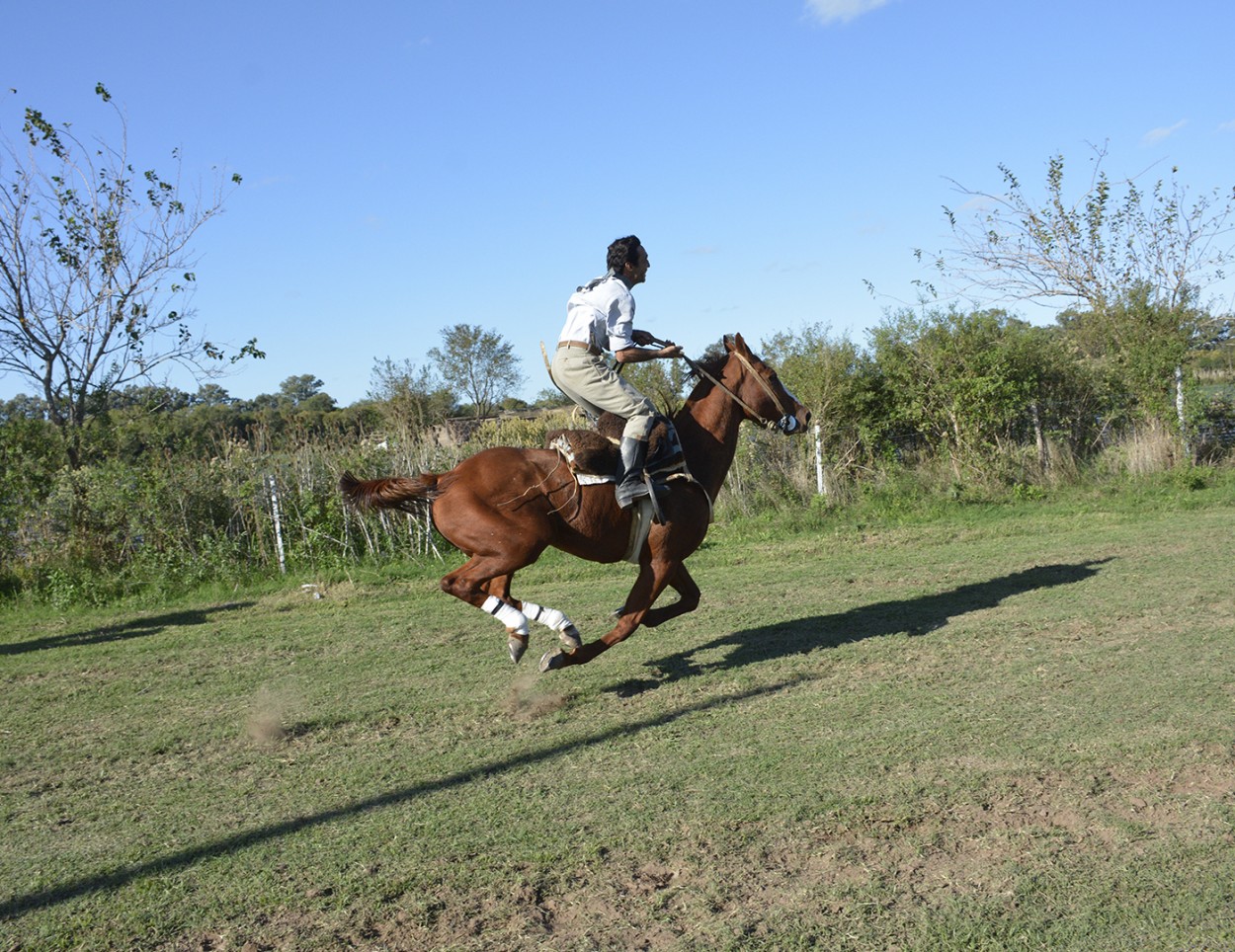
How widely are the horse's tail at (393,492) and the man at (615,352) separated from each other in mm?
1255

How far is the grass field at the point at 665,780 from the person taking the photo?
13.4ft

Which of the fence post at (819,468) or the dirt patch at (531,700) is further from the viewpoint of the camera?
the fence post at (819,468)

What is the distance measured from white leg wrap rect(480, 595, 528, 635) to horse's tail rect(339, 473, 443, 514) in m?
0.91

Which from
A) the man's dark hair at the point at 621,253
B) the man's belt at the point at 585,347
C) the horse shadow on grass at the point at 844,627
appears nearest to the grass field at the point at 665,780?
the horse shadow on grass at the point at 844,627

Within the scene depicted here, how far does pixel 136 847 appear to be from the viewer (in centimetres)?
502

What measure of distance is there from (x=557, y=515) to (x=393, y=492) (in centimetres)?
128

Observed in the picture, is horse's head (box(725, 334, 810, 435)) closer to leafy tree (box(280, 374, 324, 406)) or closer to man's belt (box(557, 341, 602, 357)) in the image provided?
man's belt (box(557, 341, 602, 357))

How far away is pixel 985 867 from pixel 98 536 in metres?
13.5

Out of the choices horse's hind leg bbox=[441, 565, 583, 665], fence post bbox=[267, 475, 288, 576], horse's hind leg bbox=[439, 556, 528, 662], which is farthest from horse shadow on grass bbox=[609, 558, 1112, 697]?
fence post bbox=[267, 475, 288, 576]

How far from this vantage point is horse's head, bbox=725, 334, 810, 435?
8633 millimetres

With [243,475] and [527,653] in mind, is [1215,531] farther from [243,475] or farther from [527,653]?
[243,475]

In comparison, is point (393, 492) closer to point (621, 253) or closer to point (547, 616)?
point (547, 616)

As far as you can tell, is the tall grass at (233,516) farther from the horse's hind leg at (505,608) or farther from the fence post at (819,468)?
the horse's hind leg at (505,608)

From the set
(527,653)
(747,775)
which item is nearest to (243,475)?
(527,653)
